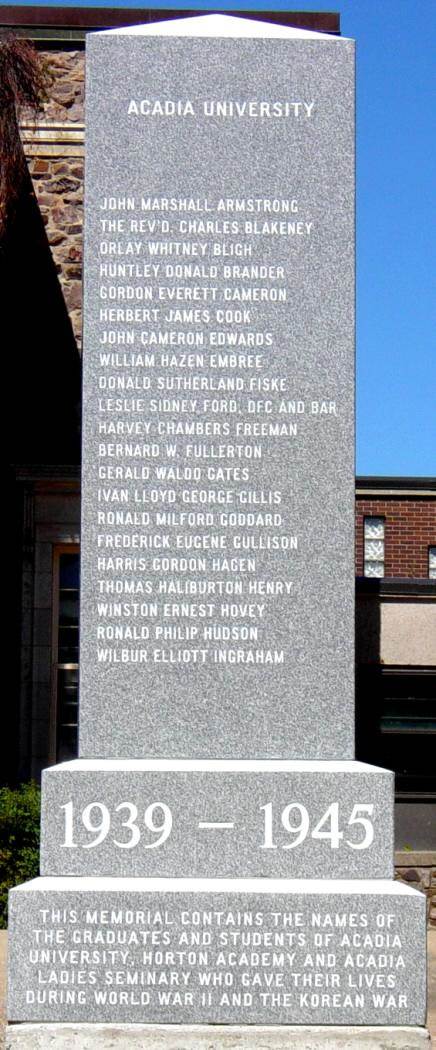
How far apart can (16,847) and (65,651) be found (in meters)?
3.61

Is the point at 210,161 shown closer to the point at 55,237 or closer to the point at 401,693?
the point at 401,693

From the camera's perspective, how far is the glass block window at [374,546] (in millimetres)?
32688

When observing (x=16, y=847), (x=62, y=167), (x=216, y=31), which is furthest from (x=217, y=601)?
(x=62, y=167)

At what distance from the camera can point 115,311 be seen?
17.0ft

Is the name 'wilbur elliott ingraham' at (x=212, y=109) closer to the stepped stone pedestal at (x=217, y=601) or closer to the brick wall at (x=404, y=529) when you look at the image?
the stepped stone pedestal at (x=217, y=601)

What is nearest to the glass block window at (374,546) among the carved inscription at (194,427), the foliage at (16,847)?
the foliage at (16,847)

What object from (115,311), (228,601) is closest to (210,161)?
(115,311)

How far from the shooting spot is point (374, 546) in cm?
3291

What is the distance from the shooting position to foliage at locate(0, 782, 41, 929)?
8.80m

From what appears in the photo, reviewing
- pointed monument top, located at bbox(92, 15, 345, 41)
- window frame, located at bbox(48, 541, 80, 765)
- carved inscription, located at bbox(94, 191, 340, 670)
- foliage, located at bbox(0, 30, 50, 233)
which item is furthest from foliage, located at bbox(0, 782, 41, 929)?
pointed monument top, located at bbox(92, 15, 345, 41)

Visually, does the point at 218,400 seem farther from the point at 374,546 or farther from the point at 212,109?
the point at 374,546

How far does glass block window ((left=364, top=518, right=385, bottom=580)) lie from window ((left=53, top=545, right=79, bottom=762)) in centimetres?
2092

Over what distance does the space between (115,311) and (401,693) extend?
678 cm

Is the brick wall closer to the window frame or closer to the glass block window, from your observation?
the glass block window
